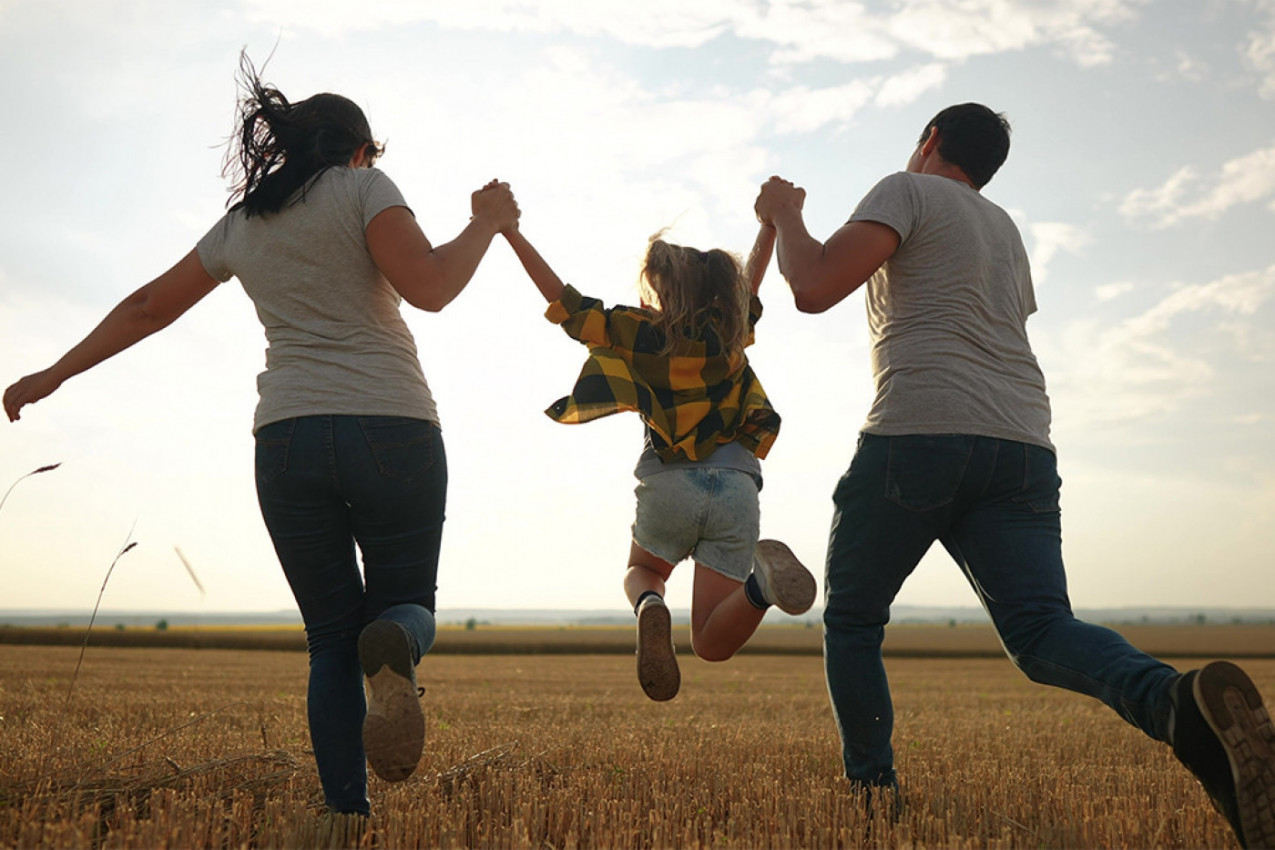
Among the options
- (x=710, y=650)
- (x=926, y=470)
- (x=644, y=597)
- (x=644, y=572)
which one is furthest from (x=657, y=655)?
(x=926, y=470)

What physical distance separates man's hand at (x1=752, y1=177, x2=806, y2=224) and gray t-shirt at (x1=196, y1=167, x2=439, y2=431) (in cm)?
146

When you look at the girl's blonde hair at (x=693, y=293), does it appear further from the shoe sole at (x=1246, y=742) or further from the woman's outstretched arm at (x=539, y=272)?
the shoe sole at (x=1246, y=742)

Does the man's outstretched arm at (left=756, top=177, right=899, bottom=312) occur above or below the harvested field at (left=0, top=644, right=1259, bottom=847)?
above

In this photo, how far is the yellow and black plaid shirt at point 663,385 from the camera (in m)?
4.08

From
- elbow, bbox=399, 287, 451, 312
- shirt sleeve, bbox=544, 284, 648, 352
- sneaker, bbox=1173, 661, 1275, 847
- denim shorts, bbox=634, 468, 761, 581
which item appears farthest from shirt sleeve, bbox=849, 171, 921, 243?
sneaker, bbox=1173, 661, 1275, 847

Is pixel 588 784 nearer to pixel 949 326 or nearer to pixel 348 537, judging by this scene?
pixel 348 537

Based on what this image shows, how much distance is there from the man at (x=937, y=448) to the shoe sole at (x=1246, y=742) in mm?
447

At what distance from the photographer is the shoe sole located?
2.53m

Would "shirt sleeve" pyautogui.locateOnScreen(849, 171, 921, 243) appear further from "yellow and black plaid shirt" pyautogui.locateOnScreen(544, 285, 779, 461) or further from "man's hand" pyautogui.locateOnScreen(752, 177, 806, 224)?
"yellow and black plaid shirt" pyautogui.locateOnScreen(544, 285, 779, 461)

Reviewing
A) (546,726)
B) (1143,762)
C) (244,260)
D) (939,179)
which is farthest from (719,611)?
(546,726)

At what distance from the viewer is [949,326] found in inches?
136

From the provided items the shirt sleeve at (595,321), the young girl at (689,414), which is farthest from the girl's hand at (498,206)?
the shirt sleeve at (595,321)

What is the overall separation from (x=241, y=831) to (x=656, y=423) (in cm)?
210

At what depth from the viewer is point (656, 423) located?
406cm
